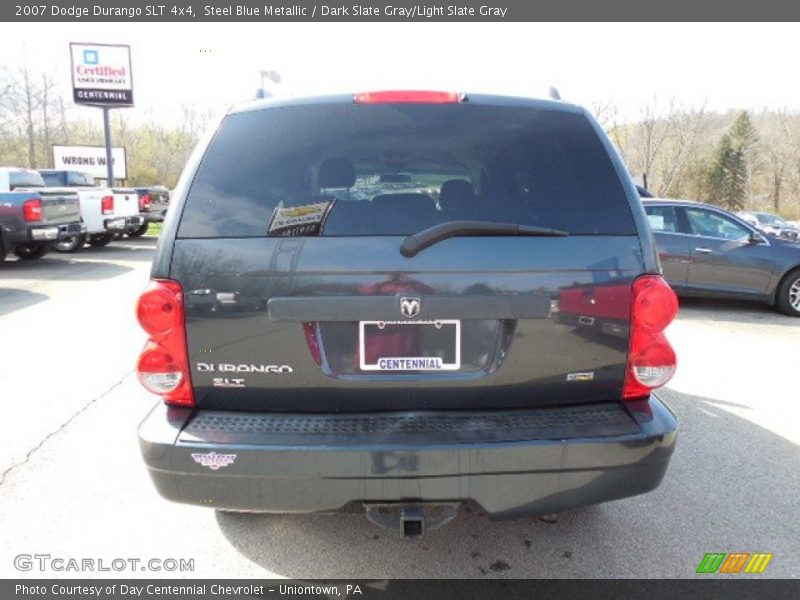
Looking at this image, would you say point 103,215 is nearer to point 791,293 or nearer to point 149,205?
point 149,205

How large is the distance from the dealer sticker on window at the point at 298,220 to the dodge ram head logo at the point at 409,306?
1.33 ft

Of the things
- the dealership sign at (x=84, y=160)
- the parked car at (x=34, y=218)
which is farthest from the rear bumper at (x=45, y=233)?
the dealership sign at (x=84, y=160)

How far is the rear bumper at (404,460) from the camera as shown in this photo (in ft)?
6.55

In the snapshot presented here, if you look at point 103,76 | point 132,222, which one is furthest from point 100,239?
point 103,76

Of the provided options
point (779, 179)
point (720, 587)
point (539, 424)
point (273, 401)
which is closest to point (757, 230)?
point (720, 587)

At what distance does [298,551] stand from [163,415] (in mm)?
951

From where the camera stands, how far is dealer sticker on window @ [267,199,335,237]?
2107mm

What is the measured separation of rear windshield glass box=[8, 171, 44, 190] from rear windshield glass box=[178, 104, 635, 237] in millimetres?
15504

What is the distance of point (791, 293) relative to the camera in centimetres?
823

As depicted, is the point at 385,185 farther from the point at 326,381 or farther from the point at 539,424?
the point at 539,424

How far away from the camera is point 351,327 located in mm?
2113

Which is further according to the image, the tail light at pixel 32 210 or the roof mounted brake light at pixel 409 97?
the tail light at pixel 32 210

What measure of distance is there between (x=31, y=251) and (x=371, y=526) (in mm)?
13622

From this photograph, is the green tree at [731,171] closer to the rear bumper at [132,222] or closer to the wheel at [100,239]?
the rear bumper at [132,222]
